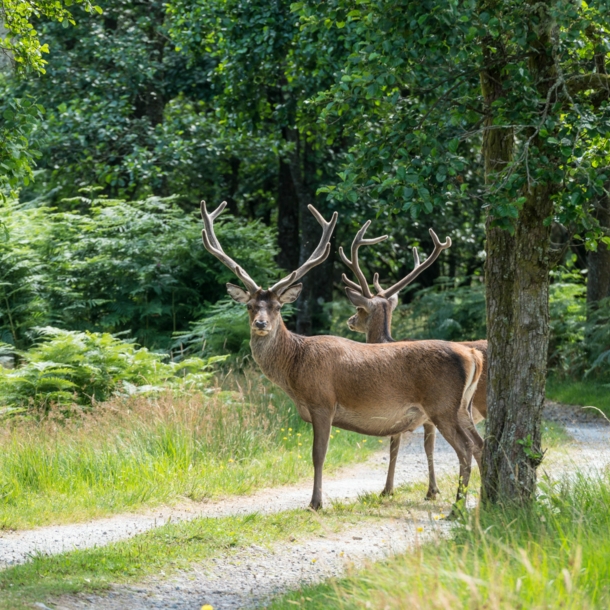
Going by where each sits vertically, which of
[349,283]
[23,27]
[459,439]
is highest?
[23,27]

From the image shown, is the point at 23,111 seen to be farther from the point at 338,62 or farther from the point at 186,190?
the point at 186,190

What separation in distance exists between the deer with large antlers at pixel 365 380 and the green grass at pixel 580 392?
6.63 meters

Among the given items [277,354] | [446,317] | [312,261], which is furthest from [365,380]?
[446,317]

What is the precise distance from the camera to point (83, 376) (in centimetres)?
1175

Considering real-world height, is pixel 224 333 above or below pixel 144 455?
above

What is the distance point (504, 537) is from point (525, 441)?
120 centimetres

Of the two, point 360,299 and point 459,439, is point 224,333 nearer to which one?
point 360,299

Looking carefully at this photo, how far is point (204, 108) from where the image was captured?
23516mm

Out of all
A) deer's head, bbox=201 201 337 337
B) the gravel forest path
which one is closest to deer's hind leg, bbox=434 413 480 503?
the gravel forest path

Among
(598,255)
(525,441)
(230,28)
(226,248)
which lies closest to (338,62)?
(230,28)

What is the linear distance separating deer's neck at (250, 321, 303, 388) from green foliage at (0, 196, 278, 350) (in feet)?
24.0

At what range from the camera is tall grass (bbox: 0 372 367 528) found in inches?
347

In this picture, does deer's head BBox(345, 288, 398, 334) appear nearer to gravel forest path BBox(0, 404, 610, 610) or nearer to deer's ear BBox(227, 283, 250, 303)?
deer's ear BBox(227, 283, 250, 303)

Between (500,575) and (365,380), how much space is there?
15.5ft
